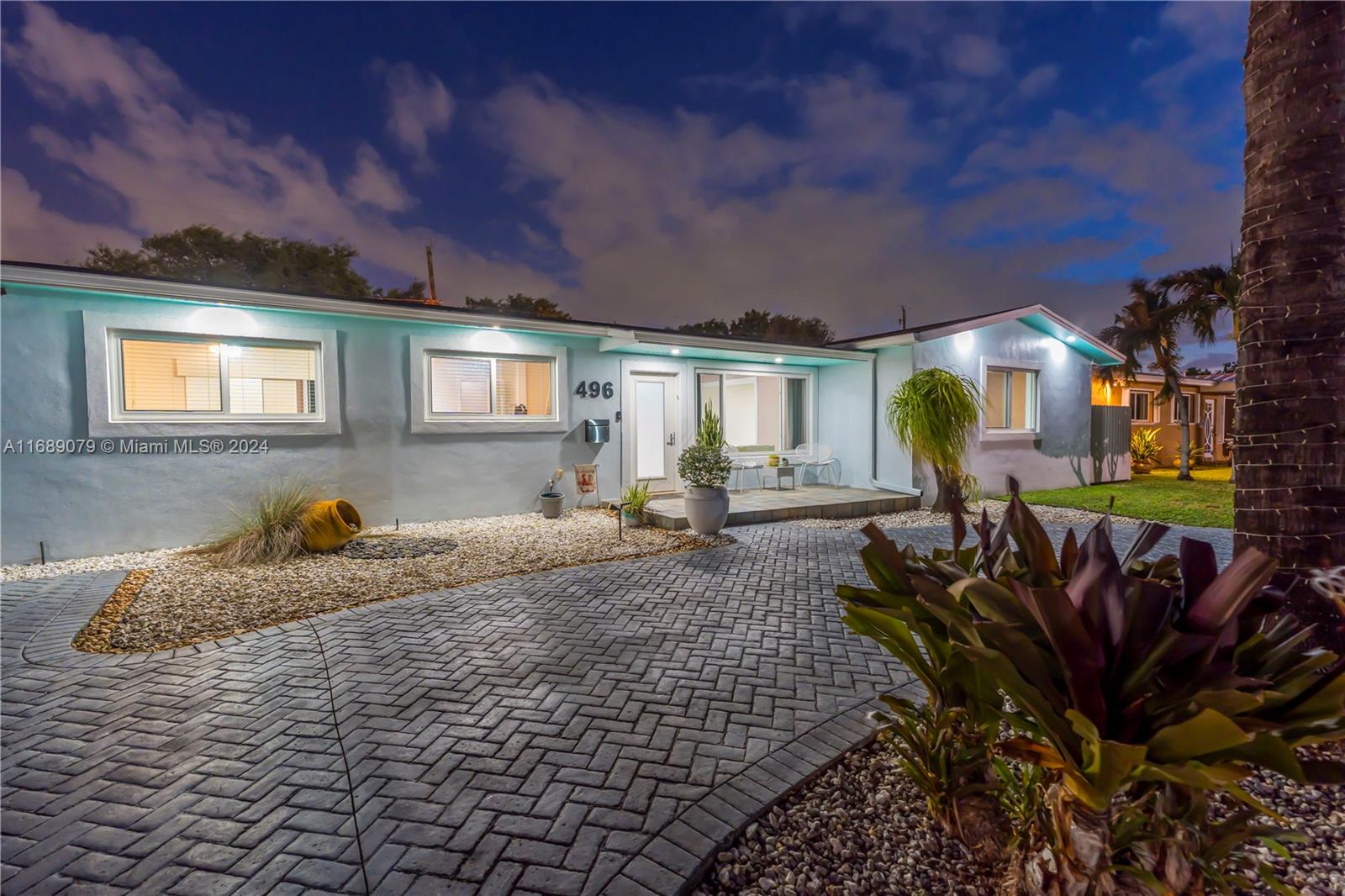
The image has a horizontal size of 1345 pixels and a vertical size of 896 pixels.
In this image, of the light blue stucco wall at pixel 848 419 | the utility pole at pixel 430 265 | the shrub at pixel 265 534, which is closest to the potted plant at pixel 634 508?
the shrub at pixel 265 534

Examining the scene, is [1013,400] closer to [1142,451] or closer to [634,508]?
[1142,451]

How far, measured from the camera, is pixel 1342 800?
6.29 feet

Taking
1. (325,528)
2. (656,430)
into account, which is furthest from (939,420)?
(325,528)

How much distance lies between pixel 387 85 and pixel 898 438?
51.0ft

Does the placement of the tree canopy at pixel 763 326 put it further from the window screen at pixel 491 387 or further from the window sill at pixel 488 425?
the window sill at pixel 488 425

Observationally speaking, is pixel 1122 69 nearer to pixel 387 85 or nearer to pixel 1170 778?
pixel 1170 778

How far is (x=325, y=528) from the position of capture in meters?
6.35

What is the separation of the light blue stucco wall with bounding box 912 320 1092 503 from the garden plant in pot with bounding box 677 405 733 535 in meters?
4.67

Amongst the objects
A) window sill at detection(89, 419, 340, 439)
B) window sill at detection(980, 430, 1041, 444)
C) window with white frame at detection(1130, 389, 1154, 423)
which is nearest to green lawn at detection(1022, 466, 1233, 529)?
window sill at detection(980, 430, 1041, 444)

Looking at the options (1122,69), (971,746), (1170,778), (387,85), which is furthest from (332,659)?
(387,85)

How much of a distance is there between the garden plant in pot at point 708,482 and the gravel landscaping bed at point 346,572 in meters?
0.27

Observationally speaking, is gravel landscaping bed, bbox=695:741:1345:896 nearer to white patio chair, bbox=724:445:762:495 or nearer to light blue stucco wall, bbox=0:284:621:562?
light blue stucco wall, bbox=0:284:621:562

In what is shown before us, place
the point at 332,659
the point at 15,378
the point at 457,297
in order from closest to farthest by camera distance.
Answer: the point at 332,659 → the point at 15,378 → the point at 457,297

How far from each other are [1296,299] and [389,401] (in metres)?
8.49
